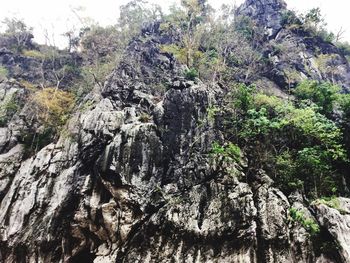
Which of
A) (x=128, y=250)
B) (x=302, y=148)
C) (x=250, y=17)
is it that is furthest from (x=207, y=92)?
(x=250, y=17)

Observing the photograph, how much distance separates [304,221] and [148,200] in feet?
21.8

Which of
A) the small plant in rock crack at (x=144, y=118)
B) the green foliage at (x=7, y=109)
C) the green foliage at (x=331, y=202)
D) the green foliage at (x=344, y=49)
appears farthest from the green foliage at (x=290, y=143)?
the green foliage at (x=344, y=49)

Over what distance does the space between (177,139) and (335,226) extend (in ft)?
27.0

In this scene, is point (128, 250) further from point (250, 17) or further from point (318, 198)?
point (250, 17)

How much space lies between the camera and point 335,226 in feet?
41.4

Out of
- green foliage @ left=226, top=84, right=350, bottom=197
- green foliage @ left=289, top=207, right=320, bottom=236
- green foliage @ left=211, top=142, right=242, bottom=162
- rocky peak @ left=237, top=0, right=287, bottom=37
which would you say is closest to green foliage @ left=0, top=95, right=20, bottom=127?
green foliage @ left=211, top=142, right=242, bottom=162

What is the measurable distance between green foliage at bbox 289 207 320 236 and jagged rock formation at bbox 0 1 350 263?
0.22m

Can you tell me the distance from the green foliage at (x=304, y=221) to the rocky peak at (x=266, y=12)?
2354 cm

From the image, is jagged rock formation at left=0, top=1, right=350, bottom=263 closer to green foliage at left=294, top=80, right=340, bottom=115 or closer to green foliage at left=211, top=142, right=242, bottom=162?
green foliage at left=211, top=142, right=242, bottom=162

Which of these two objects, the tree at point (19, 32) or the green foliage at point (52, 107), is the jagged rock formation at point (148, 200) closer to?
the green foliage at point (52, 107)

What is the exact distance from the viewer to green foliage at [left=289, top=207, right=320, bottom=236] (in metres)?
13.0

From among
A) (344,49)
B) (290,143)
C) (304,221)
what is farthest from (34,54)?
(344,49)

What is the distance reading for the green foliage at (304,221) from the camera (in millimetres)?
12992

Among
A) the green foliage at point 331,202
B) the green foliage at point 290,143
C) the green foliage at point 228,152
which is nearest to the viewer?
the green foliage at point 331,202
